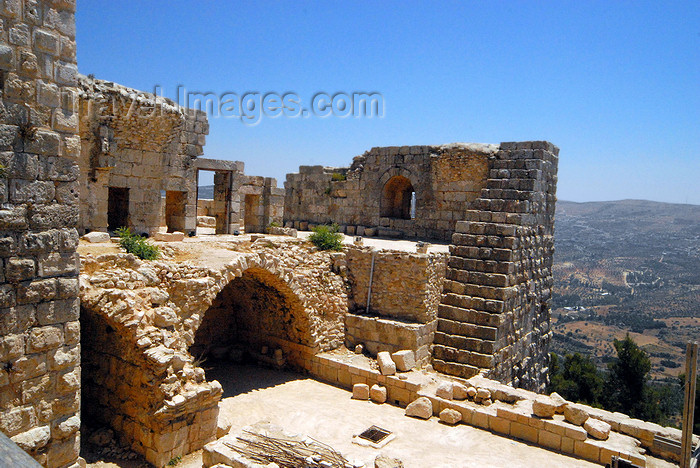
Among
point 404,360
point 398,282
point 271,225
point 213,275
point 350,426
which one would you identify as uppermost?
point 271,225

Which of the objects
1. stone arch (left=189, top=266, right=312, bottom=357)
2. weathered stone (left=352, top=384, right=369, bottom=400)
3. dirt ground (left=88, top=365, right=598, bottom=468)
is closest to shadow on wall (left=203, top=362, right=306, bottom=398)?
dirt ground (left=88, top=365, right=598, bottom=468)

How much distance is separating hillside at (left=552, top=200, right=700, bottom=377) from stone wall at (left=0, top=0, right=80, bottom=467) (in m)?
34.8

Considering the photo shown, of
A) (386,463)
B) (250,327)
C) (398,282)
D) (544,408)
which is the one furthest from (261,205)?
(544,408)

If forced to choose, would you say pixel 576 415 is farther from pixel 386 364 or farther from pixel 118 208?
pixel 118 208

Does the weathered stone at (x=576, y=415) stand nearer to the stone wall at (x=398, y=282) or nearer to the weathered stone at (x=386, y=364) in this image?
the weathered stone at (x=386, y=364)

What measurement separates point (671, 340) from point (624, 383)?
3374cm

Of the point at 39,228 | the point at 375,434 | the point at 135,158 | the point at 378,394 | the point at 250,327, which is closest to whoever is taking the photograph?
the point at 39,228

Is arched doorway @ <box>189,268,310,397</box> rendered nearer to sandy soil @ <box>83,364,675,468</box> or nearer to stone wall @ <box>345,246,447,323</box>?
sandy soil @ <box>83,364,675,468</box>

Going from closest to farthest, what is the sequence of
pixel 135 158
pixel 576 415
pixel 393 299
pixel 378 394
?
pixel 576 415, pixel 378 394, pixel 135 158, pixel 393 299

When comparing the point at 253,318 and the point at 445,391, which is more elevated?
the point at 253,318

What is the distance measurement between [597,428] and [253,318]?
8.54 meters

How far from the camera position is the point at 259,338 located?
1382 centimetres

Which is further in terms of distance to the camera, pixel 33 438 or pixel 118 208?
pixel 118 208

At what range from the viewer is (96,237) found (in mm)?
10188
